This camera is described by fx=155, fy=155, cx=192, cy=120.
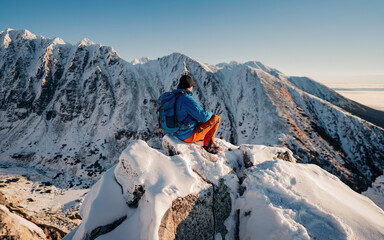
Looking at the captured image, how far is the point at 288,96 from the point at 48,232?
260 ft

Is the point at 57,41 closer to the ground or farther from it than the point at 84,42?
farther from it

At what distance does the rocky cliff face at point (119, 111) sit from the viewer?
5225 centimetres

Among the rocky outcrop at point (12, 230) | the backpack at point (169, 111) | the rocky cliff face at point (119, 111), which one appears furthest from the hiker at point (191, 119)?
the rocky cliff face at point (119, 111)

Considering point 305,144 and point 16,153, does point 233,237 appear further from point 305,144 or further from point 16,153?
point 16,153

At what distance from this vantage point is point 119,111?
6788cm

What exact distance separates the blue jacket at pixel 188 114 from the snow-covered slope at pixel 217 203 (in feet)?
3.15

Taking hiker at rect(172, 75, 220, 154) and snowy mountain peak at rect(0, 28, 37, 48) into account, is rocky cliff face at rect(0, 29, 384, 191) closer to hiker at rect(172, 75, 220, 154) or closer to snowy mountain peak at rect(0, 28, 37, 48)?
snowy mountain peak at rect(0, 28, 37, 48)

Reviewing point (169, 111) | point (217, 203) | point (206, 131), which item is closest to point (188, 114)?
point (169, 111)

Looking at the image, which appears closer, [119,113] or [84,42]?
[119,113]

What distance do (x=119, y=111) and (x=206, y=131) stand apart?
6900cm

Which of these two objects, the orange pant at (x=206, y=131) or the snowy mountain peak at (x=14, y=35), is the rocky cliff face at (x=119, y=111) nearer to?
the snowy mountain peak at (x=14, y=35)

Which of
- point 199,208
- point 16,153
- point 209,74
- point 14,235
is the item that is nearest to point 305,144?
point 209,74

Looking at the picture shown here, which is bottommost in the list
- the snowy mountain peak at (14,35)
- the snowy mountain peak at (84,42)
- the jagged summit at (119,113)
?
the jagged summit at (119,113)

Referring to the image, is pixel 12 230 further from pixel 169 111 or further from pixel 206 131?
pixel 206 131
